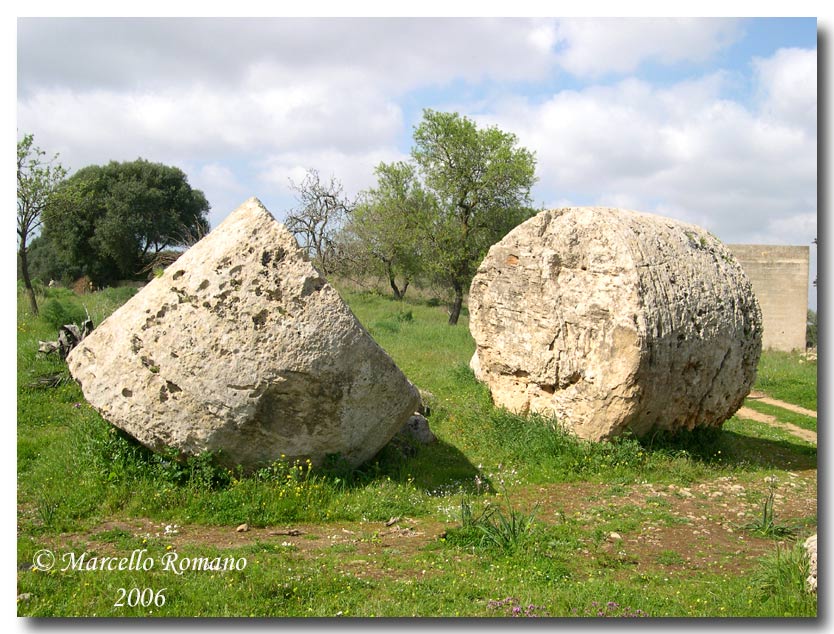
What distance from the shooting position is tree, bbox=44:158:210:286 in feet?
101

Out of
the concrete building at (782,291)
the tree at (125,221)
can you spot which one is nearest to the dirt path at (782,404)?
the concrete building at (782,291)

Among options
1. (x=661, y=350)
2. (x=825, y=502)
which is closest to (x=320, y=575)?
(x=825, y=502)

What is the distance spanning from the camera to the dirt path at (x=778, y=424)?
11.7 m

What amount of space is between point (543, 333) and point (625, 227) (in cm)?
177

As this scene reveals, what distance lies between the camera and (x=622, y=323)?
8.16m

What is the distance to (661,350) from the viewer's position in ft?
26.9

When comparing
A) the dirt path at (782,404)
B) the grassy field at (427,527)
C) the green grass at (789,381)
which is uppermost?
the green grass at (789,381)

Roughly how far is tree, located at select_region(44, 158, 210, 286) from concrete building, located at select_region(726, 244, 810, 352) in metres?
22.8

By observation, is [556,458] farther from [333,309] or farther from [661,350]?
[333,309]

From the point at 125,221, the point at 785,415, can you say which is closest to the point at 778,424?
the point at 785,415

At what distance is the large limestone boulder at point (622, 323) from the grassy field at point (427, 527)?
0.49m

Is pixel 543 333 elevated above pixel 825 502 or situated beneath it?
elevated above

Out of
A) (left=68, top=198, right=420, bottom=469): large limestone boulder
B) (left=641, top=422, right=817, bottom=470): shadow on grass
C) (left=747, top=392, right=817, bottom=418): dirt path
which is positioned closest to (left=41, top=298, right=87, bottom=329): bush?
(left=68, top=198, right=420, bottom=469): large limestone boulder

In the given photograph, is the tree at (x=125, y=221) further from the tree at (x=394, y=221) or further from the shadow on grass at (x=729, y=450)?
the shadow on grass at (x=729, y=450)
